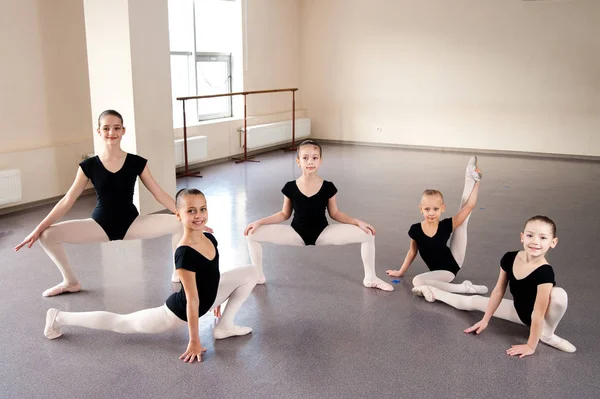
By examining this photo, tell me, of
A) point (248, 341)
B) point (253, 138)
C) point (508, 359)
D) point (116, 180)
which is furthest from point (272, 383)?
point (253, 138)

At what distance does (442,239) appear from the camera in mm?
3295

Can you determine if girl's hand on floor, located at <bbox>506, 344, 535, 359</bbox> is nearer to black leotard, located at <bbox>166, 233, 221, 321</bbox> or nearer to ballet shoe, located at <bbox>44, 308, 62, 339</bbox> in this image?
black leotard, located at <bbox>166, 233, 221, 321</bbox>

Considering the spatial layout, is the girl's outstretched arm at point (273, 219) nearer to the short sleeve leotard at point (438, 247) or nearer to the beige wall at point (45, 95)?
the short sleeve leotard at point (438, 247)

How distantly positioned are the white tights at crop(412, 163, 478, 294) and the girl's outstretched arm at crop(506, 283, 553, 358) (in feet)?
2.21

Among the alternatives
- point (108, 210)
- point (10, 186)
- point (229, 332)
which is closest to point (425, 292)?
point (229, 332)

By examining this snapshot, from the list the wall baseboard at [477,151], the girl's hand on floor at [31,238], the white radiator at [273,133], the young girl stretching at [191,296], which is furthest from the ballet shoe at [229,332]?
the wall baseboard at [477,151]

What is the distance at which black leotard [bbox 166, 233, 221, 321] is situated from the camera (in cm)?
237

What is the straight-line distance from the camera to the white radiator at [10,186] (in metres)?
4.83

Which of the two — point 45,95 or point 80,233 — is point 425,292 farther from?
point 45,95

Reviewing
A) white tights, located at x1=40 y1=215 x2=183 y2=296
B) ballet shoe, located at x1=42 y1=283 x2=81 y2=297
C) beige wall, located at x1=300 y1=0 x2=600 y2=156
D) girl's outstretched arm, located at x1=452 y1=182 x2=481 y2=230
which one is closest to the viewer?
white tights, located at x1=40 y1=215 x2=183 y2=296

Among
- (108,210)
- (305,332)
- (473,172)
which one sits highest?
(473,172)

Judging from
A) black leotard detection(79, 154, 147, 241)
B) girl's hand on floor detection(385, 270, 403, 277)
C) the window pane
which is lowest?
girl's hand on floor detection(385, 270, 403, 277)

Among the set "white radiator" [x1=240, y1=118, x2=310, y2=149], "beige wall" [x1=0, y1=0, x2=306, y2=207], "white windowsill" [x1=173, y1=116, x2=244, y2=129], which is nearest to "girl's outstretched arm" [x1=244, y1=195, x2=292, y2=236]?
"beige wall" [x1=0, y1=0, x2=306, y2=207]

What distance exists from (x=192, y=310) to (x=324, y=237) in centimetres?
109
